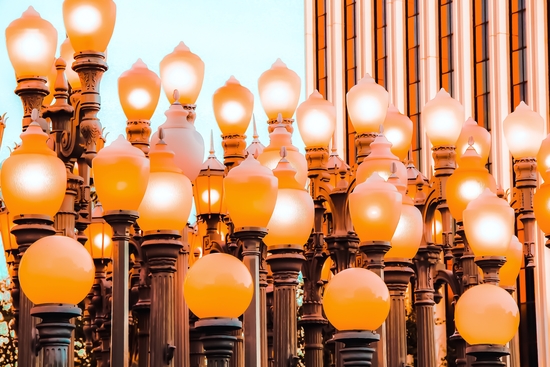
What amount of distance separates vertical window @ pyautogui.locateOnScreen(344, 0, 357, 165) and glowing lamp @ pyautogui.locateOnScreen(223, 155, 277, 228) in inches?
1668

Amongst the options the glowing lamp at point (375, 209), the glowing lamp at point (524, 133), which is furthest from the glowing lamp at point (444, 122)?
the glowing lamp at point (375, 209)

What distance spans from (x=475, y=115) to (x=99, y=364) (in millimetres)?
32325

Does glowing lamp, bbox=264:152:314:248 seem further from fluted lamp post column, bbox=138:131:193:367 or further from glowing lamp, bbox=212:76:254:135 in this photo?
glowing lamp, bbox=212:76:254:135

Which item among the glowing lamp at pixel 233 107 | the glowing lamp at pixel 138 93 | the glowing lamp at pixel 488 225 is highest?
the glowing lamp at pixel 233 107

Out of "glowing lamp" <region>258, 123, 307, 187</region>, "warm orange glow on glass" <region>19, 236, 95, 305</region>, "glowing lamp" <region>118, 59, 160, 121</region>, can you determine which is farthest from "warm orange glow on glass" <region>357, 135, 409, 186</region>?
"warm orange glow on glass" <region>19, 236, 95, 305</region>

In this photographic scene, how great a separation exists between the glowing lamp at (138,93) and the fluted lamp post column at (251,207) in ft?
5.69

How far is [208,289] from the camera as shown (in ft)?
34.2

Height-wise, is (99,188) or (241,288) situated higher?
(99,188)

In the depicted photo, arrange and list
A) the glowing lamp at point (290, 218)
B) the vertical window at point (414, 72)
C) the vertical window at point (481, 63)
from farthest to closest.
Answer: the vertical window at point (414, 72) < the vertical window at point (481, 63) < the glowing lamp at point (290, 218)

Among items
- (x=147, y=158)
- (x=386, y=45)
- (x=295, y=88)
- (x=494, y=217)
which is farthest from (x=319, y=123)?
(x=386, y=45)

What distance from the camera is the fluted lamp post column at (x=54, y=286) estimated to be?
9.67m

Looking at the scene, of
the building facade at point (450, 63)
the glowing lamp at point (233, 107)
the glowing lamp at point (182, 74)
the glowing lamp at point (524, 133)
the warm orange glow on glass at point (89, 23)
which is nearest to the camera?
the warm orange glow on glass at point (89, 23)

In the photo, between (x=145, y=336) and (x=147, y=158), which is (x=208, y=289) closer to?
(x=147, y=158)

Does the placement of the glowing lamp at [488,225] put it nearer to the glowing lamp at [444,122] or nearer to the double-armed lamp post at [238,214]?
the double-armed lamp post at [238,214]
